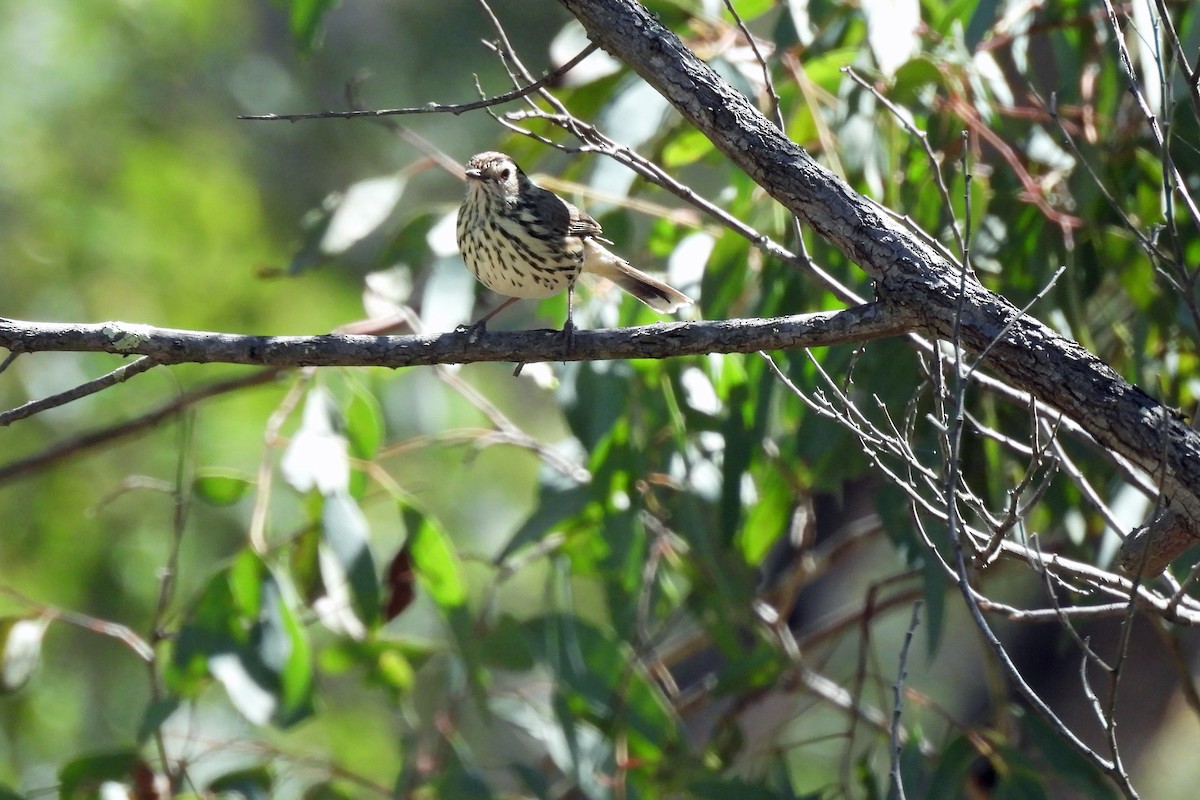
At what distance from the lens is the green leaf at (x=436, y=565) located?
399 centimetres

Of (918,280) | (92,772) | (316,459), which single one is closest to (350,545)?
(316,459)

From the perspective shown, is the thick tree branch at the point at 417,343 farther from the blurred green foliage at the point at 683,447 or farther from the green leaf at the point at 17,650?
the green leaf at the point at 17,650

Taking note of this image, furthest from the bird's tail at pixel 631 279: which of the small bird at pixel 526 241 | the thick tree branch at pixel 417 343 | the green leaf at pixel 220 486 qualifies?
the thick tree branch at pixel 417 343

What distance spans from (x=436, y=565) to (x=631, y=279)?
1057 millimetres

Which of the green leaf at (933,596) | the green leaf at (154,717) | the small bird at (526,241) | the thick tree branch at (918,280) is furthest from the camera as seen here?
the small bird at (526,241)

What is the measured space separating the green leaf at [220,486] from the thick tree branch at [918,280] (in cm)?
225

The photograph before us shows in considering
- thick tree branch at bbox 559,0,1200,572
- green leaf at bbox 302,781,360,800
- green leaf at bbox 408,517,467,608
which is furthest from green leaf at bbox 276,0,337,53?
green leaf at bbox 302,781,360,800

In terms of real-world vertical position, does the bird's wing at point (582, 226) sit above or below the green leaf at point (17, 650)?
above

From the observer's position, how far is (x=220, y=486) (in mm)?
4055

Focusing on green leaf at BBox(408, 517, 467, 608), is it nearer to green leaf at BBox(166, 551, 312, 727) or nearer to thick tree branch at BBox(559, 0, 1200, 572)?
green leaf at BBox(166, 551, 312, 727)

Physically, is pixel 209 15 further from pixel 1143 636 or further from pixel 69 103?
pixel 1143 636

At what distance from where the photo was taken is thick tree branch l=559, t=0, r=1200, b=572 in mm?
2010

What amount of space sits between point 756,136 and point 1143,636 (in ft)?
11.7

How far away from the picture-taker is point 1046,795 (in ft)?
11.8
